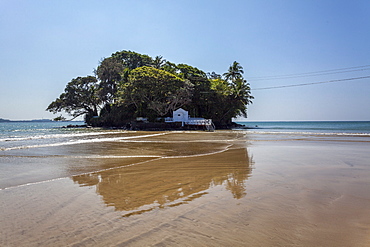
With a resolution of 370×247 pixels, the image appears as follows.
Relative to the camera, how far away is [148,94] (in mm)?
45125

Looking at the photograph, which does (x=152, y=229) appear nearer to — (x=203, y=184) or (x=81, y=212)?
(x=81, y=212)

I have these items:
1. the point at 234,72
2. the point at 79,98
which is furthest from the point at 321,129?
the point at 79,98

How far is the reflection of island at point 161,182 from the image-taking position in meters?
4.17

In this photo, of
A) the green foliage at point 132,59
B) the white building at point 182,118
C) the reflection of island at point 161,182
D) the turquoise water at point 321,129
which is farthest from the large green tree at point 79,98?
the reflection of island at point 161,182

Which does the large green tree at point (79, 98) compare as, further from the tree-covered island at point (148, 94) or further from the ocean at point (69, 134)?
the ocean at point (69, 134)

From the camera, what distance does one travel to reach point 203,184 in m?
5.28

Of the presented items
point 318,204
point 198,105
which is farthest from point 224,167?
point 198,105

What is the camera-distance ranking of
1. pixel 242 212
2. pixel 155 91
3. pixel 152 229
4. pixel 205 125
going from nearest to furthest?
pixel 152 229
pixel 242 212
pixel 205 125
pixel 155 91

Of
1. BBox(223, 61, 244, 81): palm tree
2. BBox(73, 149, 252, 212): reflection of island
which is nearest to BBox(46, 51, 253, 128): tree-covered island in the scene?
BBox(223, 61, 244, 81): palm tree

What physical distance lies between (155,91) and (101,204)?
134 feet

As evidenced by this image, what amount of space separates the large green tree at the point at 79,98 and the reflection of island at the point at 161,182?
53555 mm

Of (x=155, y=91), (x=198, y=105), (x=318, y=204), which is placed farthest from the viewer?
(x=198, y=105)

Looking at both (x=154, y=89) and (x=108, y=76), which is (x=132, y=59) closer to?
(x=108, y=76)

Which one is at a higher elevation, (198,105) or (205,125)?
(198,105)
